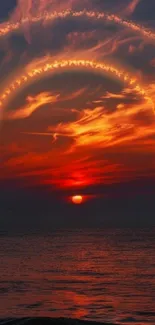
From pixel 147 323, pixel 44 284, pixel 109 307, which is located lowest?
pixel 147 323

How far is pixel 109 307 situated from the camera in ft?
161

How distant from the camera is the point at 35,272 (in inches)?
3219

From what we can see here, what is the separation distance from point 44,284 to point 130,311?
21269mm

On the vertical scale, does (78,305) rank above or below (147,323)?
above

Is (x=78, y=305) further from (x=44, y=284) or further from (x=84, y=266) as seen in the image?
(x=84, y=266)

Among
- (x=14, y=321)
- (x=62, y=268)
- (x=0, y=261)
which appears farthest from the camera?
(x=0, y=261)

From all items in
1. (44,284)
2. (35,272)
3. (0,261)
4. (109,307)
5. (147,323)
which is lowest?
(147,323)

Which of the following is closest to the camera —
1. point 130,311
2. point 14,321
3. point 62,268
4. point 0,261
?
point 14,321

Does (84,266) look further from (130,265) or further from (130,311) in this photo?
(130,311)

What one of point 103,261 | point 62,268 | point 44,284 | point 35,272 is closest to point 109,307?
point 44,284

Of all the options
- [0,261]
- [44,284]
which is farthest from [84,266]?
[44,284]

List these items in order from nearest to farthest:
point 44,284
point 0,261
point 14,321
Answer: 1. point 14,321
2. point 44,284
3. point 0,261

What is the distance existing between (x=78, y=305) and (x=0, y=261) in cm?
5079

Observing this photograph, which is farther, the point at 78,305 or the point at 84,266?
the point at 84,266
